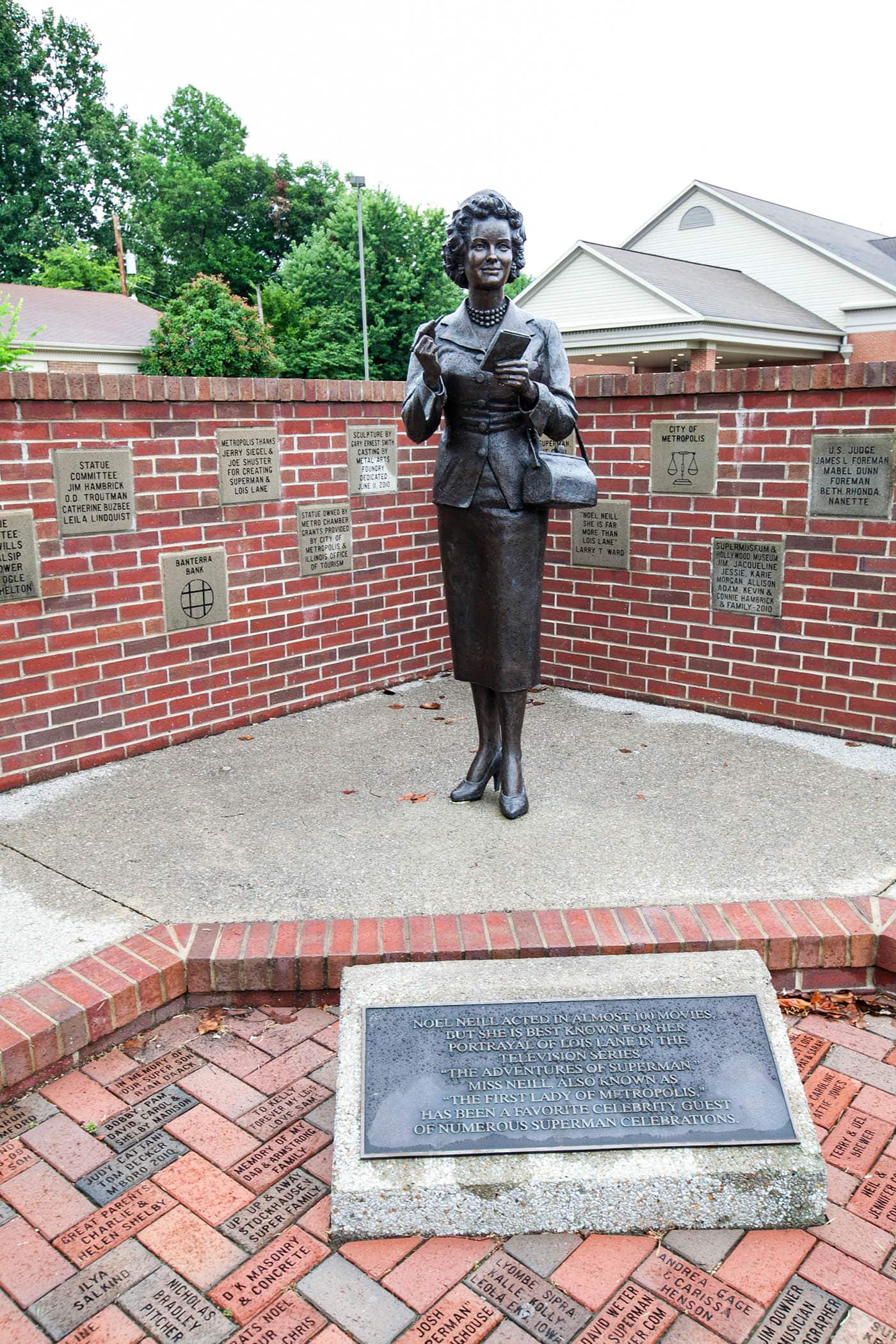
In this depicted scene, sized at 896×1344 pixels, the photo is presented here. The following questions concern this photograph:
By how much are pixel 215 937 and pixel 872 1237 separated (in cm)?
193

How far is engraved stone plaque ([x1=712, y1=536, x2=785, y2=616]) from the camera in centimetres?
532

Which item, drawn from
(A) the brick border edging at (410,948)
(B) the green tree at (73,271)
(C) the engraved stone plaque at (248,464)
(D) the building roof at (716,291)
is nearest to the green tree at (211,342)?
(D) the building roof at (716,291)

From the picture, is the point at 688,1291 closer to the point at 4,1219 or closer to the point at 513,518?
the point at 4,1219

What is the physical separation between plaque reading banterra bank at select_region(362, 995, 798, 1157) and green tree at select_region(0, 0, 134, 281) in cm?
4919

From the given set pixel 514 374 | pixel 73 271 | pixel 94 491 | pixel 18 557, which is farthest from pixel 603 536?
pixel 73 271

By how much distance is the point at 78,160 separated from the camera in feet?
157

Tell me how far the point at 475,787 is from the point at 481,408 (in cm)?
157

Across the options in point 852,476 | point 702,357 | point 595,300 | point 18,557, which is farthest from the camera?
point 595,300

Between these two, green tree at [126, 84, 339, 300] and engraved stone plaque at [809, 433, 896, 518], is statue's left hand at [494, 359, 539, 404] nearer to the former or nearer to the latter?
engraved stone plaque at [809, 433, 896, 518]

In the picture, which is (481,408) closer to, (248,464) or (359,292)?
(248,464)

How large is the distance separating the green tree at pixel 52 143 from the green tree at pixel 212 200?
1583 mm

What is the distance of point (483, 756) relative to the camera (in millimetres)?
4340

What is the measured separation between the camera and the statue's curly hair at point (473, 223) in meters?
3.58

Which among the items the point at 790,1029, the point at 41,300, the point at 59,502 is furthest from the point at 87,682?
the point at 41,300
